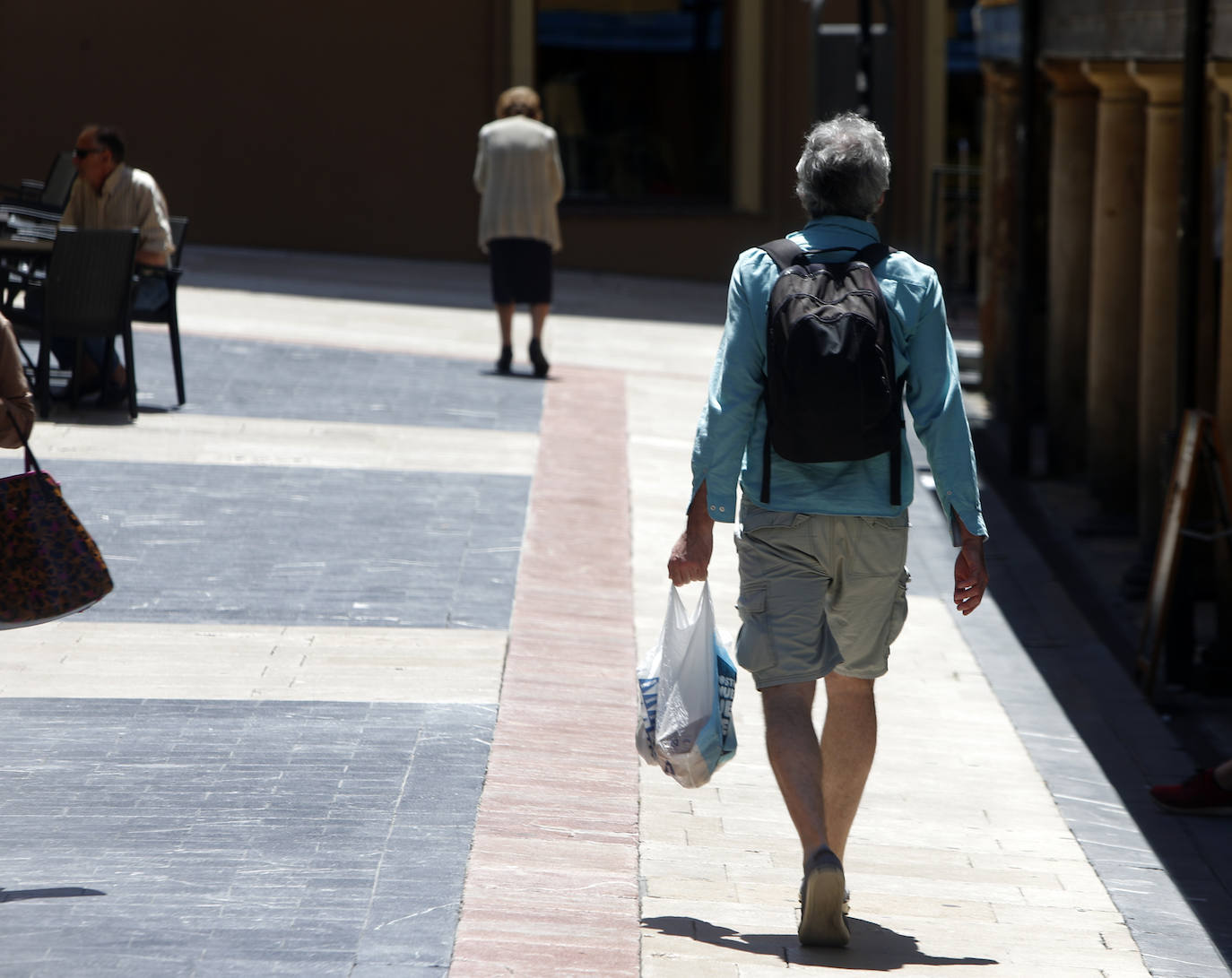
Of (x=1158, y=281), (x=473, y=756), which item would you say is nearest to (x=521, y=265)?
(x=1158, y=281)

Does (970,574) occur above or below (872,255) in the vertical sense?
below

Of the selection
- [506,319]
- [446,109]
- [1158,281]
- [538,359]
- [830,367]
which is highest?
[446,109]

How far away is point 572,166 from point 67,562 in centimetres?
1639

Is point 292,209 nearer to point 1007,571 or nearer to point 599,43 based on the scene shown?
point 599,43

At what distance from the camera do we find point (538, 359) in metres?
11.9

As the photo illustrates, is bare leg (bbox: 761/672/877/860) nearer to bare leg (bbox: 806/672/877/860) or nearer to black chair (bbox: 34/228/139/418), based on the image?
bare leg (bbox: 806/672/877/860)

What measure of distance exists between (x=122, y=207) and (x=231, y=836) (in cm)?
602

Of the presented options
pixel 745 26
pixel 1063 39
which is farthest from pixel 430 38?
pixel 1063 39

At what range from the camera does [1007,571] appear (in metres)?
9.51

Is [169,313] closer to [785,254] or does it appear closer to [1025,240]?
[1025,240]

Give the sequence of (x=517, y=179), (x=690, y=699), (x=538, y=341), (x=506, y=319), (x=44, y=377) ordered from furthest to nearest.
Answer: (x=506, y=319)
(x=538, y=341)
(x=517, y=179)
(x=44, y=377)
(x=690, y=699)

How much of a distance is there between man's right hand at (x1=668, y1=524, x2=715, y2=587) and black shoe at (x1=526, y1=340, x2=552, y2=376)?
775 centimetres

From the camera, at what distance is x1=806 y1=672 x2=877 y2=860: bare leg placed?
417 centimetres

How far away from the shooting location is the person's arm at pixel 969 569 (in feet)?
13.2
